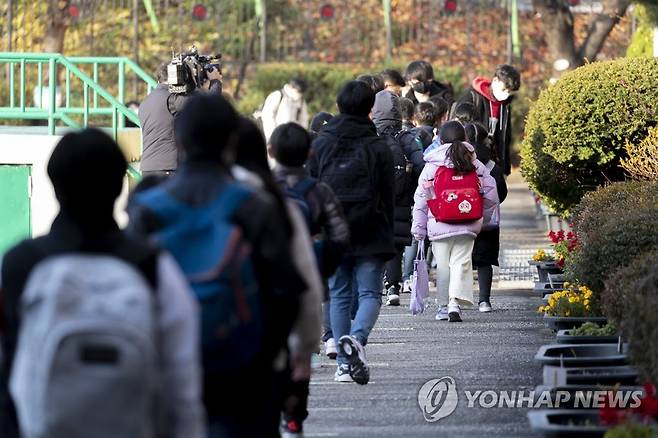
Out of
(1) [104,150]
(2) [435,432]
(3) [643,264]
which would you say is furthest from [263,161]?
(3) [643,264]

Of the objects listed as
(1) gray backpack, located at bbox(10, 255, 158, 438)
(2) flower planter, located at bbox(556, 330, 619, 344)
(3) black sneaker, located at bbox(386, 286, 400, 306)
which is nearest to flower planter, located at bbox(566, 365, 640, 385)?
(2) flower planter, located at bbox(556, 330, 619, 344)

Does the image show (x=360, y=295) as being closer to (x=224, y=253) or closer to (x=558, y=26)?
(x=224, y=253)

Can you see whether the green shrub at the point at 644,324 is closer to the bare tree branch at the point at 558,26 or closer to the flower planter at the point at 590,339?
the flower planter at the point at 590,339

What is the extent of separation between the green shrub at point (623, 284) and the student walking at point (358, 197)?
146 cm

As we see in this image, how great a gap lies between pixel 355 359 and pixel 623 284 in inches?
64.6

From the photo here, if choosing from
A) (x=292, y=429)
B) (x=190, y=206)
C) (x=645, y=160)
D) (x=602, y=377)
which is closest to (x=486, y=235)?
(x=645, y=160)

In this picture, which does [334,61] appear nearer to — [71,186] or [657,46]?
[657,46]

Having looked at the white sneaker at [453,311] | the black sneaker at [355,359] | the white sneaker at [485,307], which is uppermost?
the black sneaker at [355,359]

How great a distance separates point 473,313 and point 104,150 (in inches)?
343

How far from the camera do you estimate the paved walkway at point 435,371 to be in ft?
25.8

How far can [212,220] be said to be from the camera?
15.3ft

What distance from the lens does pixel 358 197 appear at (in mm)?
9211

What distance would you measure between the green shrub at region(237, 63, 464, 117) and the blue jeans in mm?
19859

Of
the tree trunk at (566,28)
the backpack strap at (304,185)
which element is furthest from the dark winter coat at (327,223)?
the tree trunk at (566,28)
